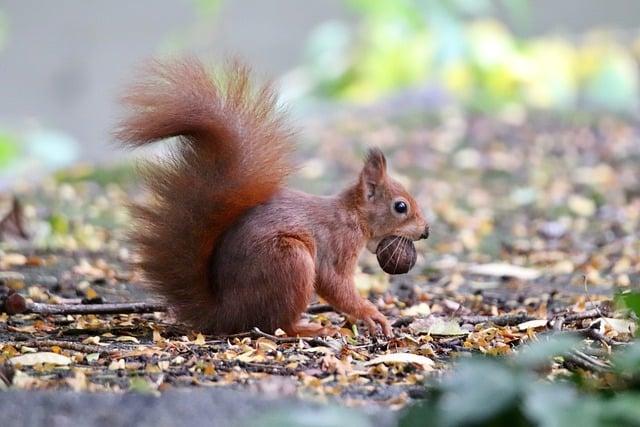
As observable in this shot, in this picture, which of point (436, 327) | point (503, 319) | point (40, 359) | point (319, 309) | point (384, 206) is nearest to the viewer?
point (40, 359)

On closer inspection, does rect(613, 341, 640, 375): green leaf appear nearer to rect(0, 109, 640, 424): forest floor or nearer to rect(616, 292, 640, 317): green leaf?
rect(616, 292, 640, 317): green leaf

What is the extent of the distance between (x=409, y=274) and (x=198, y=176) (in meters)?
1.50

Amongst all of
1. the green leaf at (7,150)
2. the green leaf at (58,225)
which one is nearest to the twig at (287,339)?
the green leaf at (58,225)

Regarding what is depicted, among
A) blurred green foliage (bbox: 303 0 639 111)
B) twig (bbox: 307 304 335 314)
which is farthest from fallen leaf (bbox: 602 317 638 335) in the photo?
blurred green foliage (bbox: 303 0 639 111)

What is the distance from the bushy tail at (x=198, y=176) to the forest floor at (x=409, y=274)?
0.43 ft

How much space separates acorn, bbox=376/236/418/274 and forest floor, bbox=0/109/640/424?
152mm

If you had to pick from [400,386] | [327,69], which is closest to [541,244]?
[400,386]

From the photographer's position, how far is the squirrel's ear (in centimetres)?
306

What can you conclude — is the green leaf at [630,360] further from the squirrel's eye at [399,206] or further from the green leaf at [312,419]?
the squirrel's eye at [399,206]

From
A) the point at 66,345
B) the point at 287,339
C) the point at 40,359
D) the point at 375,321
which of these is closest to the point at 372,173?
the point at 375,321

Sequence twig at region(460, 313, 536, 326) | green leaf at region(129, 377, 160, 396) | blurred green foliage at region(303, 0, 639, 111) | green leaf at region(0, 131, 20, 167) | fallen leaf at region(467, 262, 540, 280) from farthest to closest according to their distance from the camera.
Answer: blurred green foliage at region(303, 0, 639, 111)
green leaf at region(0, 131, 20, 167)
fallen leaf at region(467, 262, 540, 280)
twig at region(460, 313, 536, 326)
green leaf at region(129, 377, 160, 396)

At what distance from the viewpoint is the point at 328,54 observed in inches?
290

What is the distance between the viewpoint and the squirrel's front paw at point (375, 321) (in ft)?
9.28

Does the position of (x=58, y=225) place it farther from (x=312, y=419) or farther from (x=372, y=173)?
(x=312, y=419)
